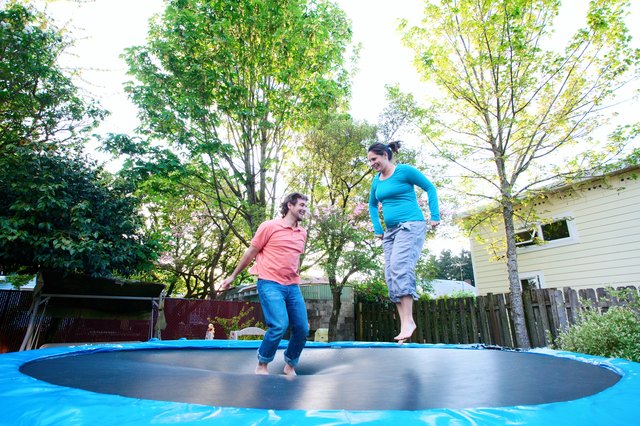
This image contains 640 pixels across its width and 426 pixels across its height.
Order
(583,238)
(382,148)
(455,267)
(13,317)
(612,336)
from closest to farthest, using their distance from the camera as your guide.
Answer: (382,148) < (612,336) < (13,317) < (583,238) < (455,267)

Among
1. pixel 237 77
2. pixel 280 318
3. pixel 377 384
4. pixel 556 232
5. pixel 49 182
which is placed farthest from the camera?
pixel 556 232

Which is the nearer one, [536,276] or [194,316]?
[194,316]

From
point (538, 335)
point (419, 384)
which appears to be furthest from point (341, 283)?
point (419, 384)

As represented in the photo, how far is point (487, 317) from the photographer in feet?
16.7

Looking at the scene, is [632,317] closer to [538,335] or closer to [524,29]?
[538,335]

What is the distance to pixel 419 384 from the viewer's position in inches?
50.6

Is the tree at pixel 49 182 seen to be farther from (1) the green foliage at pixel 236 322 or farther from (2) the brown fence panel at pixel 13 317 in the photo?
(1) the green foliage at pixel 236 322

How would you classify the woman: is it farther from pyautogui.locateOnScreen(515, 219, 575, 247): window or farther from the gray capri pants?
pyautogui.locateOnScreen(515, 219, 575, 247): window

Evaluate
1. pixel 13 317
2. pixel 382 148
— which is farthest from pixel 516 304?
pixel 13 317

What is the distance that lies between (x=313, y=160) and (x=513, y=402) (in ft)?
20.5

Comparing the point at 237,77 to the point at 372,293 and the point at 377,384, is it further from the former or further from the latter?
the point at 377,384

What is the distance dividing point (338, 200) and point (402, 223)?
16.8 ft

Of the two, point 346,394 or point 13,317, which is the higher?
point 13,317

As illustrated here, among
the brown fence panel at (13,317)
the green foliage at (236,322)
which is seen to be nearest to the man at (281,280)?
the brown fence panel at (13,317)
